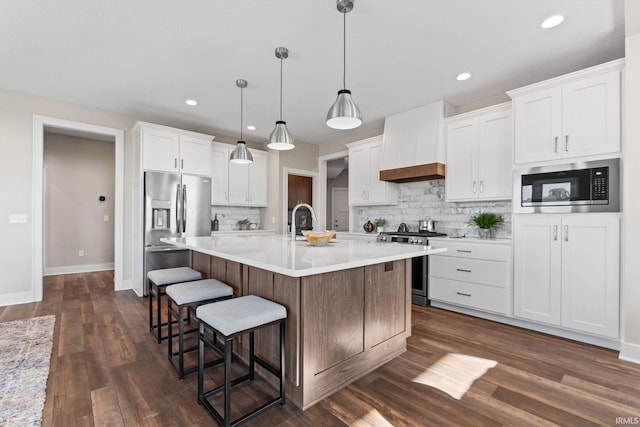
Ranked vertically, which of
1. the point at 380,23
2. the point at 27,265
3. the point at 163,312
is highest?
the point at 380,23

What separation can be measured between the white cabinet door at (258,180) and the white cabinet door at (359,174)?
1.75m

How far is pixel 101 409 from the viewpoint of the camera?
5.62ft

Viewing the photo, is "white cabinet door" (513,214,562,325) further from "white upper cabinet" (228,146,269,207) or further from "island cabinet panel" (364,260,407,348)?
"white upper cabinet" (228,146,269,207)

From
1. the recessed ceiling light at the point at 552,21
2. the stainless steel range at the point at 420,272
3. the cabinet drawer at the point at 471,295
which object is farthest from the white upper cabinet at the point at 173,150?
the recessed ceiling light at the point at 552,21

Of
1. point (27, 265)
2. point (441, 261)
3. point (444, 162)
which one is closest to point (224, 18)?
point (444, 162)

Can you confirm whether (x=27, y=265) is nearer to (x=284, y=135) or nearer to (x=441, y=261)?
(x=284, y=135)

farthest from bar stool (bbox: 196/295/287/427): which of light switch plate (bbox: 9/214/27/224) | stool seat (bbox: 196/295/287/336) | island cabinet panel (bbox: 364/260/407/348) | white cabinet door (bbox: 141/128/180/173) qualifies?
light switch plate (bbox: 9/214/27/224)

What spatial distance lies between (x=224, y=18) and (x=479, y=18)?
2000mm

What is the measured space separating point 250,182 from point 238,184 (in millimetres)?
253

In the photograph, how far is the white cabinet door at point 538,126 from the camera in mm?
2830

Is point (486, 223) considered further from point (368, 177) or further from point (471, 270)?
point (368, 177)

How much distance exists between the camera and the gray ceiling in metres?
2.24

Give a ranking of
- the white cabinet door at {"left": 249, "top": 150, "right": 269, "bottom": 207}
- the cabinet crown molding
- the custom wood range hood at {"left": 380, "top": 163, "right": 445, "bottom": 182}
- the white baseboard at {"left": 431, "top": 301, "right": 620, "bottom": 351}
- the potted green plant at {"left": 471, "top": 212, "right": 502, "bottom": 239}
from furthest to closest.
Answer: the white cabinet door at {"left": 249, "top": 150, "right": 269, "bottom": 207} < the custom wood range hood at {"left": 380, "top": 163, "right": 445, "bottom": 182} < the potted green plant at {"left": 471, "top": 212, "right": 502, "bottom": 239} < the white baseboard at {"left": 431, "top": 301, "right": 620, "bottom": 351} < the cabinet crown molding

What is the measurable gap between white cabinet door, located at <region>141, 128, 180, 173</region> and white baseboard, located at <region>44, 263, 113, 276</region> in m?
3.18
